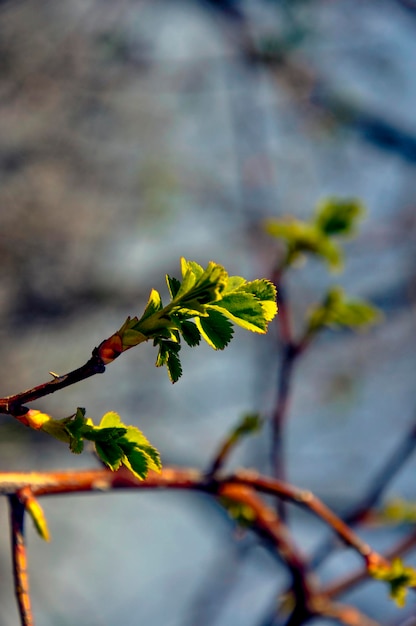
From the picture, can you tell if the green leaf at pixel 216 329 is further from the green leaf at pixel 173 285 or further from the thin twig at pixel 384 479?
the thin twig at pixel 384 479

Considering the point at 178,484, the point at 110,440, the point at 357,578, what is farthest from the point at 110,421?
the point at 357,578

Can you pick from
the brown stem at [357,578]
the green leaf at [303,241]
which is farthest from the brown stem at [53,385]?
the brown stem at [357,578]

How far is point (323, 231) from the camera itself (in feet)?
5.59

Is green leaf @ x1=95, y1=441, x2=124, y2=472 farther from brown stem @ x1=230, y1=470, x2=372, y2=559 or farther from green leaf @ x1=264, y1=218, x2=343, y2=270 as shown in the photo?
green leaf @ x1=264, y1=218, x2=343, y2=270

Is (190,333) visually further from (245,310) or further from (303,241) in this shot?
(303,241)

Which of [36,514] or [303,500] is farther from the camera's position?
[303,500]

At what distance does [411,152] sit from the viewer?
4.82 m

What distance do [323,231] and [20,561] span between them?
1162mm

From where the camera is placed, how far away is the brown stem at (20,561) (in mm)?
819

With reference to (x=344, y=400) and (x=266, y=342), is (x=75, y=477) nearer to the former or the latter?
(x=266, y=342)

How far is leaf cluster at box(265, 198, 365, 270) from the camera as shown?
1.67m

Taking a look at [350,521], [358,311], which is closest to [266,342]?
[350,521]

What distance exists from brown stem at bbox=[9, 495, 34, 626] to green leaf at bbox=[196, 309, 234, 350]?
0.38m

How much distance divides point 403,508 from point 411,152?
11.0 feet
